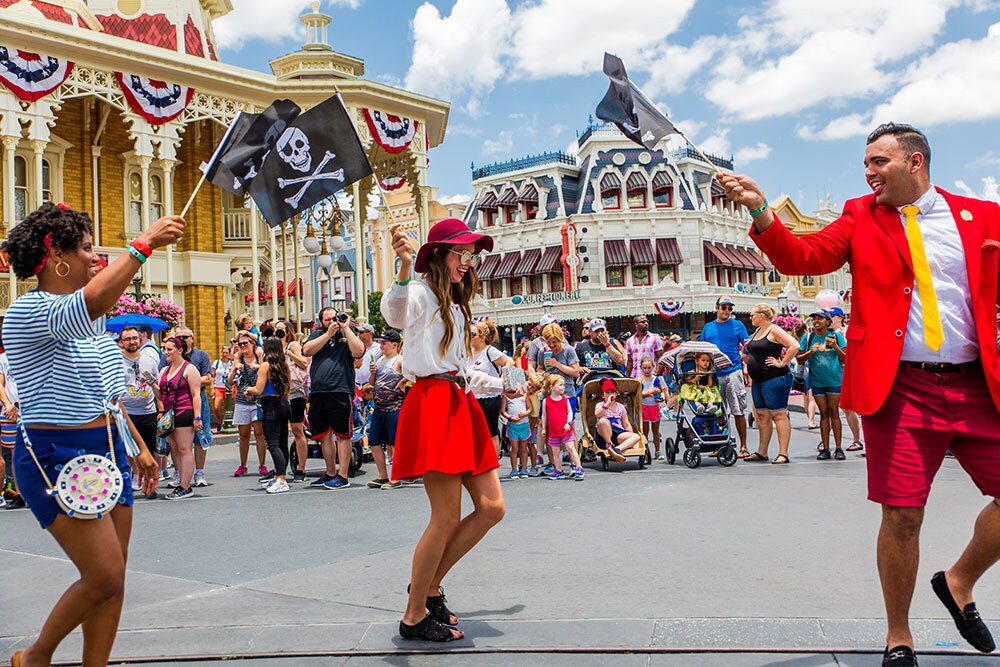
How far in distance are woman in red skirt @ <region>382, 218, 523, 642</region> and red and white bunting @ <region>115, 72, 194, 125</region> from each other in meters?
18.7

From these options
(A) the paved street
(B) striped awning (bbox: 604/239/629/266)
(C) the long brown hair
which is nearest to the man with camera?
(A) the paved street

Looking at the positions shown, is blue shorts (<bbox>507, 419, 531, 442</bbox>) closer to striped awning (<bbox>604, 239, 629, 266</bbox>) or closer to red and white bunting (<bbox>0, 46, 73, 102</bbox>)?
red and white bunting (<bbox>0, 46, 73, 102</bbox>)

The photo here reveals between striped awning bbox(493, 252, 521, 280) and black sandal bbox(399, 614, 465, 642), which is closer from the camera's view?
black sandal bbox(399, 614, 465, 642)

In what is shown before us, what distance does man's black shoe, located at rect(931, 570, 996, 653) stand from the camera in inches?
136

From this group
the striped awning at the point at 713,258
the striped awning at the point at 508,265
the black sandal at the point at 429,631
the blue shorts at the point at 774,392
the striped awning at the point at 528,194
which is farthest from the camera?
the striped awning at the point at 528,194

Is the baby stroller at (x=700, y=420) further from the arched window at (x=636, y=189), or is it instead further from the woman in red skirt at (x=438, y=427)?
the arched window at (x=636, y=189)

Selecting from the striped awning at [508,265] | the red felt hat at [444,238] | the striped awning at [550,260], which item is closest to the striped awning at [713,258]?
the striped awning at [550,260]

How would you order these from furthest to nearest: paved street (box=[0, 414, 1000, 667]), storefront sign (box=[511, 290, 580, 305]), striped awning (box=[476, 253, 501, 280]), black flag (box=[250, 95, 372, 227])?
striped awning (box=[476, 253, 501, 280]) → storefront sign (box=[511, 290, 580, 305]) → black flag (box=[250, 95, 372, 227]) → paved street (box=[0, 414, 1000, 667])

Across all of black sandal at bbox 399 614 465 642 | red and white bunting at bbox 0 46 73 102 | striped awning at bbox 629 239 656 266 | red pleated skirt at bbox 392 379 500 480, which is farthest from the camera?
striped awning at bbox 629 239 656 266

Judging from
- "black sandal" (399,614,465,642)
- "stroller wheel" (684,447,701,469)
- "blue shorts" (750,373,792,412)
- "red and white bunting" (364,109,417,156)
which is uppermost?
"red and white bunting" (364,109,417,156)

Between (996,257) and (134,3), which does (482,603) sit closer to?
(996,257)

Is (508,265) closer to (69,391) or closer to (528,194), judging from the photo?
(528,194)

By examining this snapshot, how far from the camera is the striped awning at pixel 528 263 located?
171ft

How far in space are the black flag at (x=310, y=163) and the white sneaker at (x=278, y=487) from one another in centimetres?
255
